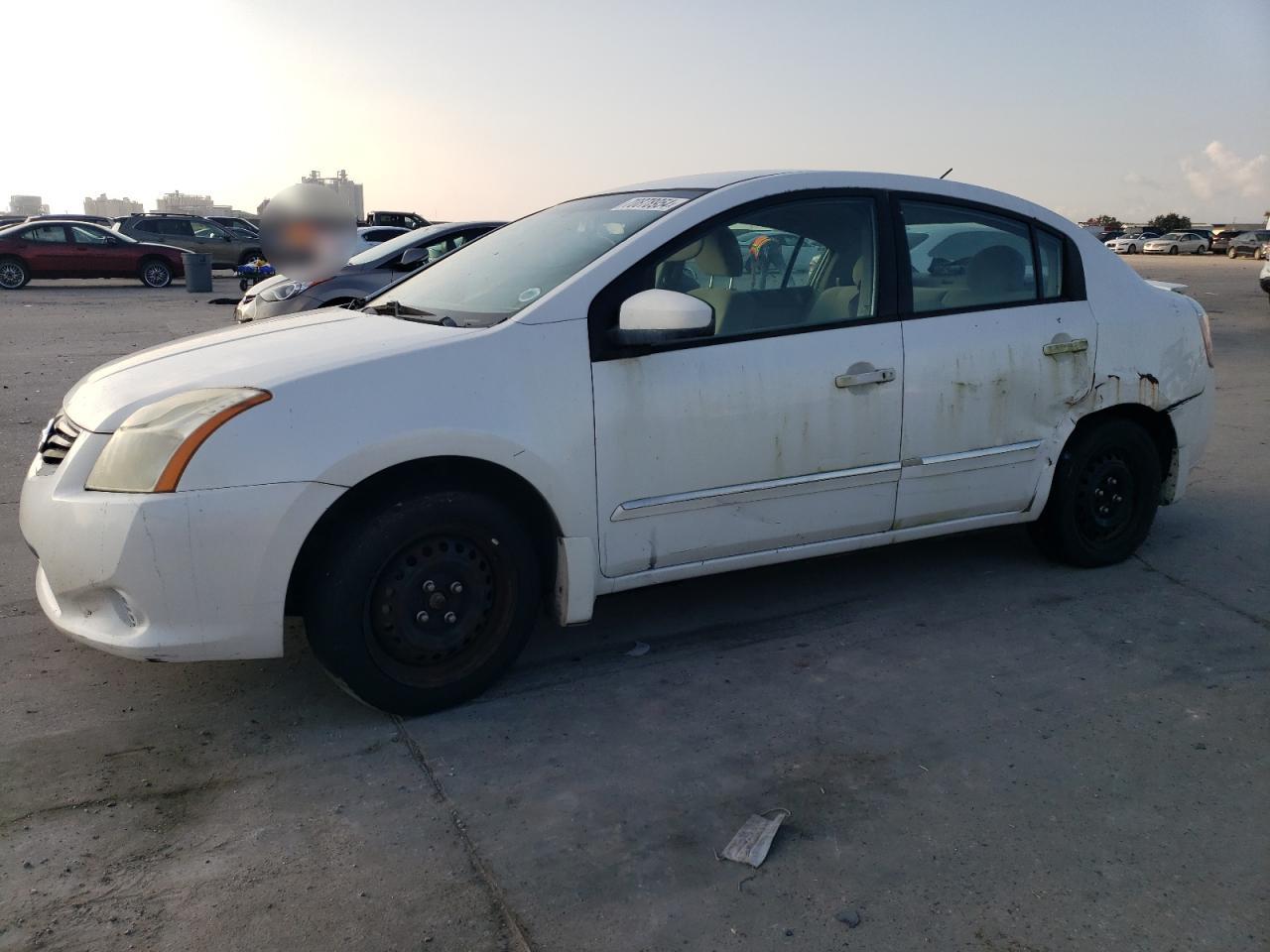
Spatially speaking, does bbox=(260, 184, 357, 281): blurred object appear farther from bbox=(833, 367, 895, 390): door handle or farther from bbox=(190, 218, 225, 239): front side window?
bbox=(190, 218, 225, 239): front side window

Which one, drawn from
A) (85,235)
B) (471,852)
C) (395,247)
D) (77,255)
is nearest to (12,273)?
(77,255)

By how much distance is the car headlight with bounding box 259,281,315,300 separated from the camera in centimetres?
1030

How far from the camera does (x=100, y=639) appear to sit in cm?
316

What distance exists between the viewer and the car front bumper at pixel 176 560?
3025mm

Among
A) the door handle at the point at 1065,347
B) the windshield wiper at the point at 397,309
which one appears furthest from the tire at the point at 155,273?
the door handle at the point at 1065,347

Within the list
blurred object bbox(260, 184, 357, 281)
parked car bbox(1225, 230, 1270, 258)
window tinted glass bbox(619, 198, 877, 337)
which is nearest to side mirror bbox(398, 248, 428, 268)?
blurred object bbox(260, 184, 357, 281)

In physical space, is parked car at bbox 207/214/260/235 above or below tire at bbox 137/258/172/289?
above

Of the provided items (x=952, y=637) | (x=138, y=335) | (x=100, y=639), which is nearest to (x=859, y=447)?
(x=952, y=637)

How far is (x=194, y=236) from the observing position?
90.7ft

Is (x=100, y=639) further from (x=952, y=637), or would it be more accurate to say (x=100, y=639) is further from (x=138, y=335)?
(x=138, y=335)

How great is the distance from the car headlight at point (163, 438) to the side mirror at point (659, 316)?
114 cm

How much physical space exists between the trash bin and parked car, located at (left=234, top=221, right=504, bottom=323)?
42.8 ft

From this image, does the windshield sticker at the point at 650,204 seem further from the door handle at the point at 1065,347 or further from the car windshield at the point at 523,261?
the door handle at the point at 1065,347

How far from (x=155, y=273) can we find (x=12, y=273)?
9.29 feet
